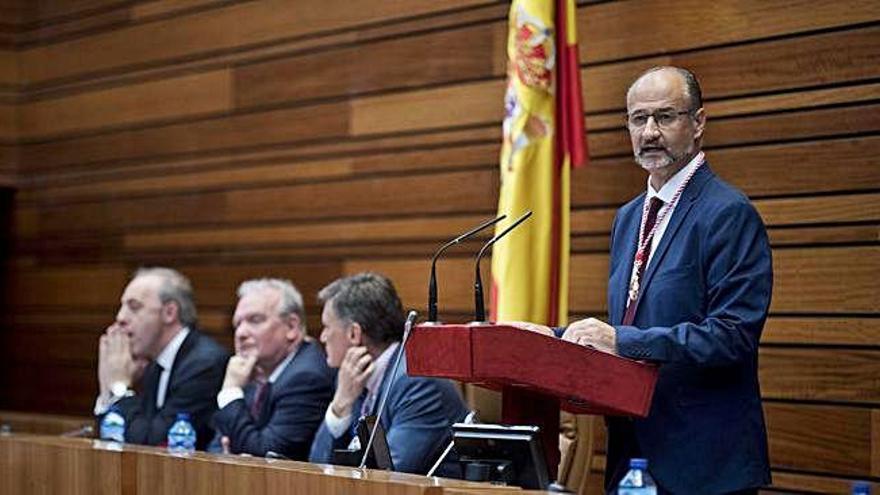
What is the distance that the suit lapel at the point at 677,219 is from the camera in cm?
381

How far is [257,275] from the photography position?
743 centimetres

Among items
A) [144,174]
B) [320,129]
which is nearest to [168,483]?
[320,129]

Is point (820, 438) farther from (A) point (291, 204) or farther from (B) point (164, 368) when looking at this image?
(A) point (291, 204)

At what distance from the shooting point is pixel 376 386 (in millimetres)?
4980

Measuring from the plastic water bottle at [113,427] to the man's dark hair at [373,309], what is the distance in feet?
4.09

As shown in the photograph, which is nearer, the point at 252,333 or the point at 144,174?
the point at 252,333

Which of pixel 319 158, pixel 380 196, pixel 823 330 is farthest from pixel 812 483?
pixel 319 158

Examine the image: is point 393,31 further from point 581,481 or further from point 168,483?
point 168,483

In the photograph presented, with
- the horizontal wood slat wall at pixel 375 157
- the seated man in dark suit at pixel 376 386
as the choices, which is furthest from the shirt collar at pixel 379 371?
the horizontal wood slat wall at pixel 375 157

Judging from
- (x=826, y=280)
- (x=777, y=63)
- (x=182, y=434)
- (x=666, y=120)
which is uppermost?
(x=777, y=63)

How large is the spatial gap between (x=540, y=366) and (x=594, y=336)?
0.56 feet

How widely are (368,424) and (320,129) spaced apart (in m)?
3.18

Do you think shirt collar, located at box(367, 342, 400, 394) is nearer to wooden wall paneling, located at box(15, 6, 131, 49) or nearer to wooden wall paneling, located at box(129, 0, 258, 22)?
wooden wall paneling, located at box(129, 0, 258, 22)

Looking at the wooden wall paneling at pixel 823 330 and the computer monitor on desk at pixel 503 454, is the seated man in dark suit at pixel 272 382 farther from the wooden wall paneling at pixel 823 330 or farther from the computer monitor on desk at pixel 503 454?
the computer monitor on desk at pixel 503 454
